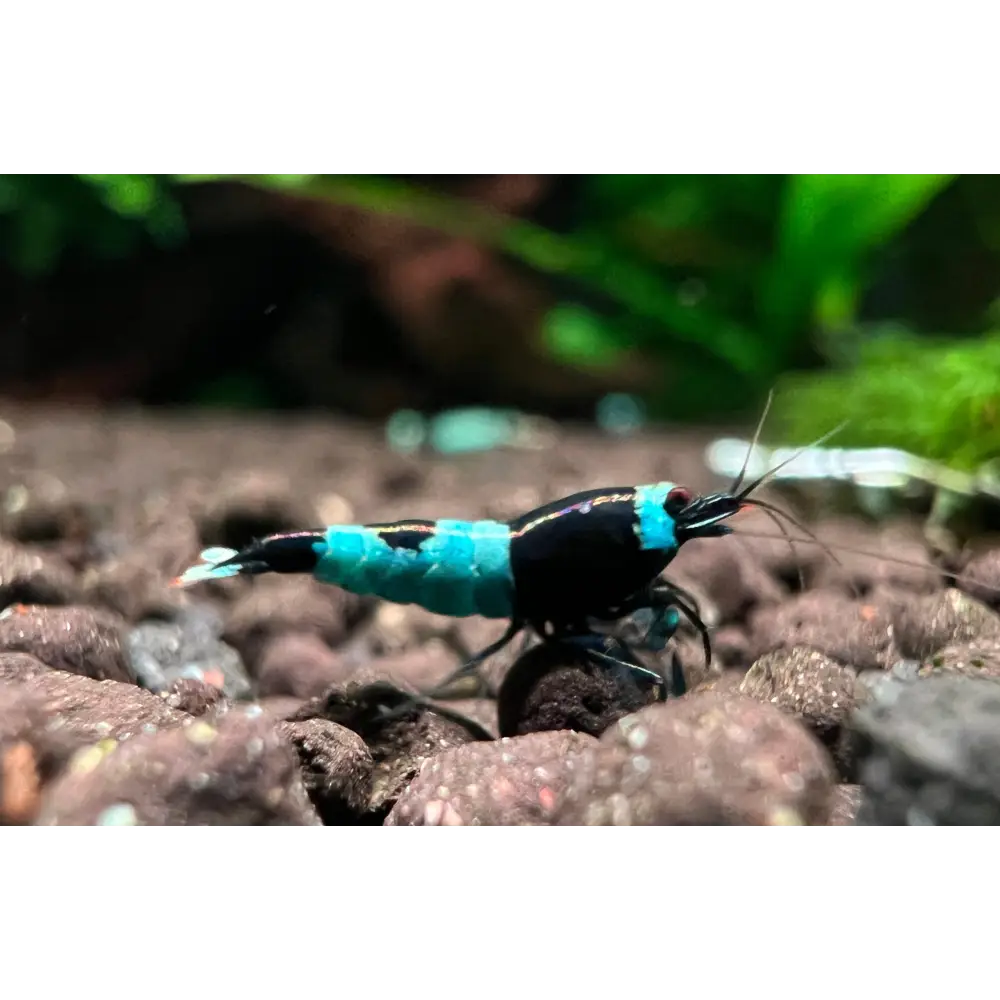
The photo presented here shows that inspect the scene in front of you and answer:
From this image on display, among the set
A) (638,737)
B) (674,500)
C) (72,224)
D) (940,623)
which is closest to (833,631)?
(940,623)

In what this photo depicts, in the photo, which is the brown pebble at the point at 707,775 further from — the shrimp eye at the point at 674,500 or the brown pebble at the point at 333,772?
the shrimp eye at the point at 674,500

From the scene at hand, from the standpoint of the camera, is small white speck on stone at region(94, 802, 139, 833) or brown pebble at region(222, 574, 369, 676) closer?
small white speck on stone at region(94, 802, 139, 833)

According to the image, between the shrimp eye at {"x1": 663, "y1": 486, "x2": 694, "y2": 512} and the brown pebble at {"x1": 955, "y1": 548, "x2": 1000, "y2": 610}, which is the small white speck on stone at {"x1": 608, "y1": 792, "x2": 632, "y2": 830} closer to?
the shrimp eye at {"x1": 663, "y1": 486, "x2": 694, "y2": 512}

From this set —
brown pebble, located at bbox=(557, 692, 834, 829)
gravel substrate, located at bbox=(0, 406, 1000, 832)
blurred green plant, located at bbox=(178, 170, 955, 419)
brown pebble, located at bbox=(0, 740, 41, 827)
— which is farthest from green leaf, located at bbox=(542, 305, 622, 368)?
brown pebble, located at bbox=(0, 740, 41, 827)

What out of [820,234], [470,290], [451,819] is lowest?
[451,819]

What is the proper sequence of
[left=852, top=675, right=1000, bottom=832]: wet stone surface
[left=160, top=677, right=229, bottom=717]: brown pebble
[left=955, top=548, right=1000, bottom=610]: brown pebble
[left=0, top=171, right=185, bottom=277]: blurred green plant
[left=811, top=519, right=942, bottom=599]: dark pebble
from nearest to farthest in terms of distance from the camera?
[left=852, top=675, right=1000, bottom=832]: wet stone surface
[left=160, top=677, right=229, bottom=717]: brown pebble
[left=955, top=548, right=1000, bottom=610]: brown pebble
[left=811, top=519, right=942, bottom=599]: dark pebble
[left=0, top=171, right=185, bottom=277]: blurred green plant

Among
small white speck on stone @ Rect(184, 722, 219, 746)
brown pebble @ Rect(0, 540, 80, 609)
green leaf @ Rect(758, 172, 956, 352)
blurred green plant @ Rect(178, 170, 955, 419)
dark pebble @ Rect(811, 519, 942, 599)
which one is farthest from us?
blurred green plant @ Rect(178, 170, 955, 419)

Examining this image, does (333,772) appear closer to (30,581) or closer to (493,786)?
(493,786)

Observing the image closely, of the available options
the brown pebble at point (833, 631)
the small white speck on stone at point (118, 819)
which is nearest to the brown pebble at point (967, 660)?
the brown pebble at point (833, 631)
